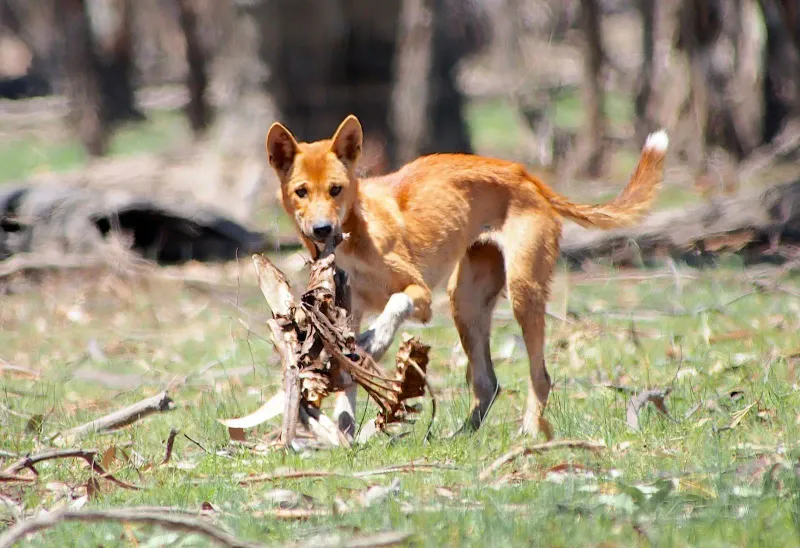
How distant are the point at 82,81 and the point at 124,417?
2229 centimetres

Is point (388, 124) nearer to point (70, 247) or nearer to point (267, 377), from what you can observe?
point (70, 247)

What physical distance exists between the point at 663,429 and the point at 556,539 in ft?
7.09

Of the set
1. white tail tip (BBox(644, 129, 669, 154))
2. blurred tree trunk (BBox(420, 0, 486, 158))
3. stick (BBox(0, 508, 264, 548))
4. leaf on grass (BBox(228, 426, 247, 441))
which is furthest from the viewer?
blurred tree trunk (BBox(420, 0, 486, 158))

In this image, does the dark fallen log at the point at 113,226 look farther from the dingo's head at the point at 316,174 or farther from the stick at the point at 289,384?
the stick at the point at 289,384

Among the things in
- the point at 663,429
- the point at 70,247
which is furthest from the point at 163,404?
the point at 70,247

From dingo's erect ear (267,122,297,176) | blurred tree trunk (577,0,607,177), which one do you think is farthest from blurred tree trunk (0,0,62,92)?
dingo's erect ear (267,122,297,176)

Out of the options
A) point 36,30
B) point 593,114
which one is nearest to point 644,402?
point 593,114

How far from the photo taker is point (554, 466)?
17.7ft

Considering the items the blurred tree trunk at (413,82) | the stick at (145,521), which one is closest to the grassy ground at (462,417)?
the stick at (145,521)

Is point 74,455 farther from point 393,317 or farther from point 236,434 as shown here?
point 393,317

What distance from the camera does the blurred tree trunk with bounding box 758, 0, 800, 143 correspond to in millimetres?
14805

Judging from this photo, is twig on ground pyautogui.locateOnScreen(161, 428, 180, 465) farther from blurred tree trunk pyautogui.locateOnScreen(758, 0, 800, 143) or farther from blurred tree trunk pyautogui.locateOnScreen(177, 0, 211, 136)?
blurred tree trunk pyautogui.locateOnScreen(177, 0, 211, 136)

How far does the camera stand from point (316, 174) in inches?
274

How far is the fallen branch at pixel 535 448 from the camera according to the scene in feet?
17.6
